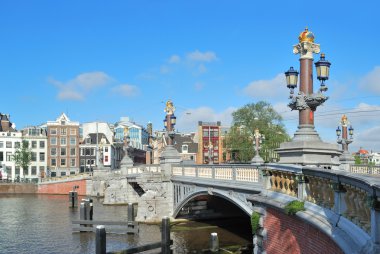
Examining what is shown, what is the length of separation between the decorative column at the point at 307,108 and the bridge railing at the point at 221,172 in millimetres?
3688

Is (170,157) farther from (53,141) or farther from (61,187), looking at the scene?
(53,141)

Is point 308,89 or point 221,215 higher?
point 308,89

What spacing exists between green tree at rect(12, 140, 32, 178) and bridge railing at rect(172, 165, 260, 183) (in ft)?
191

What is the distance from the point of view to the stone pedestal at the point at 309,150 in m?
13.8

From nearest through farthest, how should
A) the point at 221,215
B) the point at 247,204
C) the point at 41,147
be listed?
the point at 247,204
the point at 221,215
the point at 41,147

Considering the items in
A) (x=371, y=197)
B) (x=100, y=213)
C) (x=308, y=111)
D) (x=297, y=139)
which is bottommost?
(x=100, y=213)

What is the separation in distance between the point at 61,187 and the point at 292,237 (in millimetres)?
61758

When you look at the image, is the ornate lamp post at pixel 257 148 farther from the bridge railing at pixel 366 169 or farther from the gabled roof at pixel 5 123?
the gabled roof at pixel 5 123

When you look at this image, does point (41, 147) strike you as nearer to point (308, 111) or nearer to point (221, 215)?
point (221, 215)

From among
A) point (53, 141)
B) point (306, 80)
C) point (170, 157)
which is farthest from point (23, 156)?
point (306, 80)

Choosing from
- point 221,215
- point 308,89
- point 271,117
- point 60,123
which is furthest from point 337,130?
point 60,123

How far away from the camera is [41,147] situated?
286 feet

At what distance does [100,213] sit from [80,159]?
50210mm

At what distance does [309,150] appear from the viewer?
13.8 metres
